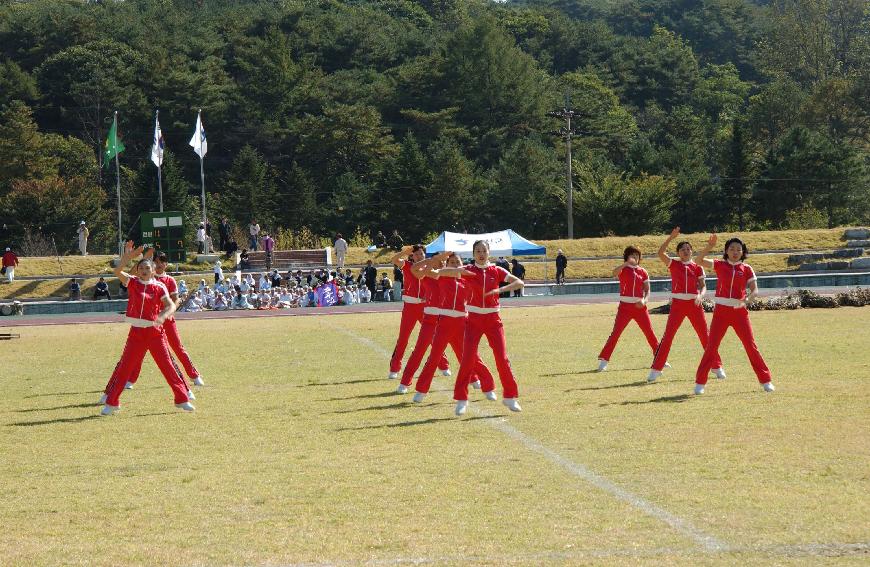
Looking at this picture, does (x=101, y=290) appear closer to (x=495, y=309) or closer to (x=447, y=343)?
(x=447, y=343)

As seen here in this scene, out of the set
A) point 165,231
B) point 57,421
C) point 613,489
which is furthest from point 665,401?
point 165,231

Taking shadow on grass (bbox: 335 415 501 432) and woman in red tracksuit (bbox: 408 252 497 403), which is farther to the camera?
woman in red tracksuit (bbox: 408 252 497 403)

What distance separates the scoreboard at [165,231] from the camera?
1969 inches

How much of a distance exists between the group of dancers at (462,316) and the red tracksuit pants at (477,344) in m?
0.01

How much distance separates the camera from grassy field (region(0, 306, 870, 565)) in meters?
7.59

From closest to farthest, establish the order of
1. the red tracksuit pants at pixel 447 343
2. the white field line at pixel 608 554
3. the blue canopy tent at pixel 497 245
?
the white field line at pixel 608 554, the red tracksuit pants at pixel 447 343, the blue canopy tent at pixel 497 245

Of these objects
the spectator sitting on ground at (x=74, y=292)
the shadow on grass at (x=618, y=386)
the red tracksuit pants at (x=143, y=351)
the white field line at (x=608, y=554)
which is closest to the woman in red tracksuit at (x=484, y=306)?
the shadow on grass at (x=618, y=386)

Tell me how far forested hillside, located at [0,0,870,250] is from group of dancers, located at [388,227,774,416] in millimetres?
56282

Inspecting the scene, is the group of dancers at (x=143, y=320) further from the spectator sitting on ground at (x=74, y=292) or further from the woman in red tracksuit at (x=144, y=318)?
the spectator sitting on ground at (x=74, y=292)

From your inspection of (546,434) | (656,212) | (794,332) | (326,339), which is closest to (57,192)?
(656,212)

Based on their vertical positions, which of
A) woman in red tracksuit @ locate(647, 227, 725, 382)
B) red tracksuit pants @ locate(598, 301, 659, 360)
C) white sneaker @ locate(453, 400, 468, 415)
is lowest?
white sneaker @ locate(453, 400, 468, 415)

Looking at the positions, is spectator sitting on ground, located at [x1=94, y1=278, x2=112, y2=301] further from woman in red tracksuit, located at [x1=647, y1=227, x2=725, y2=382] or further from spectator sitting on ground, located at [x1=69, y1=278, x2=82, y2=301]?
woman in red tracksuit, located at [x1=647, y1=227, x2=725, y2=382]

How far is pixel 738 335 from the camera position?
1479cm

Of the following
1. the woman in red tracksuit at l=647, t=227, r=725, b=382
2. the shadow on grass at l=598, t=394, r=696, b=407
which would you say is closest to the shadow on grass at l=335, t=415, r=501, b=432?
the shadow on grass at l=598, t=394, r=696, b=407
